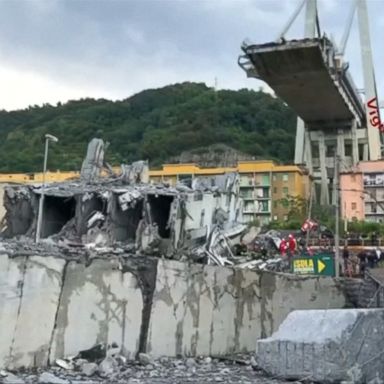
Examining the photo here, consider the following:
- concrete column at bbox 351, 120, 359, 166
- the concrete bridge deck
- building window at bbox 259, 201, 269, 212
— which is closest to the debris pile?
the concrete bridge deck

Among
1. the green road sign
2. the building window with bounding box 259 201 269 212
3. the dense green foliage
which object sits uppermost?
the dense green foliage

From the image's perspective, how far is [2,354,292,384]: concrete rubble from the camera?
7.00 metres

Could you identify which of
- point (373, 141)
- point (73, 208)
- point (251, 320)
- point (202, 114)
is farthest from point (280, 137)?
point (251, 320)

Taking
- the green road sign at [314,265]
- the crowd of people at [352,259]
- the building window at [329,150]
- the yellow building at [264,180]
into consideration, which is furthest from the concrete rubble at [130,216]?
the building window at [329,150]

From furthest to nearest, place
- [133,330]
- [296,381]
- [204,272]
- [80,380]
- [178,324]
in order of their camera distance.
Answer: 1. [204,272]
2. [178,324]
3. [133,330]
4. [296,381]
5. [80,380]

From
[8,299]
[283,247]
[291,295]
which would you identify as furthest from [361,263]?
[8,299]

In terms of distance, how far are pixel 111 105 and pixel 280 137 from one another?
2607 cm

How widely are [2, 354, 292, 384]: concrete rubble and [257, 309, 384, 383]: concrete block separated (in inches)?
15.7

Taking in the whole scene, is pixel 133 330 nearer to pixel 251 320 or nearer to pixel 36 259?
pixel 36 259

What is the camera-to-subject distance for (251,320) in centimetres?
1124

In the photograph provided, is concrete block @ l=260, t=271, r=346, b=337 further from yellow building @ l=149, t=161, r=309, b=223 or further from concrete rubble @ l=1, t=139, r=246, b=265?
yellow building @ l=149, t=161, r=309, b=223

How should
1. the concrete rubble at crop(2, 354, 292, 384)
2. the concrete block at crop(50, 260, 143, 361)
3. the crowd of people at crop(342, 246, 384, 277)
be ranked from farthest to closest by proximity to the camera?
the crowd of people at crop(342, 246, 384, 277)
the concrete block at crop(50, 260, 143, 361)
the concrete rubble at crop(2, 354, 292, 384)

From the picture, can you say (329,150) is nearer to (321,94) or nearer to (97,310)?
(321,94)

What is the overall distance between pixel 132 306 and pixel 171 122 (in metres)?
84.3
